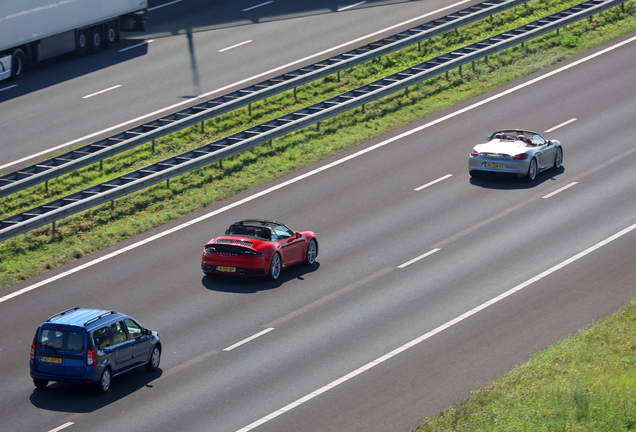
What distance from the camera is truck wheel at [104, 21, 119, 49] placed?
124ft

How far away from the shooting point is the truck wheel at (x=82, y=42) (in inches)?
1439

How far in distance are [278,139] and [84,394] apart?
48.8ft

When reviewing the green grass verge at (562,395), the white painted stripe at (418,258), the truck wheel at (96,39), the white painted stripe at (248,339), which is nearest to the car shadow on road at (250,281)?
the white painted stripe at (418,258)

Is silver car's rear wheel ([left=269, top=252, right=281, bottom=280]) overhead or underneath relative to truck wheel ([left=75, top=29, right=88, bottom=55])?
underneath

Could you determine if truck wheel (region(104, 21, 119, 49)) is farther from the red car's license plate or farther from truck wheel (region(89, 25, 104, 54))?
the red car's license plate

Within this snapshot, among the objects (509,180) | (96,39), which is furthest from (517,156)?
(96,39)

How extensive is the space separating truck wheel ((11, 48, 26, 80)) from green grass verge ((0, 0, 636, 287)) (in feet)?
29.7

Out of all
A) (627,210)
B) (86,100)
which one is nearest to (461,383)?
(627,210)

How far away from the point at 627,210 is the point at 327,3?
74.0 feet

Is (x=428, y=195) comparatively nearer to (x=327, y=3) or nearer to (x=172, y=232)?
(x=172, y=232)

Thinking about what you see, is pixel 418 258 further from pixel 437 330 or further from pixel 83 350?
pixel 83 350

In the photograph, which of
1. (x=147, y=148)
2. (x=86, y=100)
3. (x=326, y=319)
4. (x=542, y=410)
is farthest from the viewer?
(x=86, y=100)

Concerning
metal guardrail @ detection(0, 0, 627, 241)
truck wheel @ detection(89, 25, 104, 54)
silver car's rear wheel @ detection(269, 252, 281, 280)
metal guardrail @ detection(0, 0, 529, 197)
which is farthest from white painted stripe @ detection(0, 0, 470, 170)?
silver car's rear wheel @ detection(269, 252, 281, 280)

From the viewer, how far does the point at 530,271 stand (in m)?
19.4
